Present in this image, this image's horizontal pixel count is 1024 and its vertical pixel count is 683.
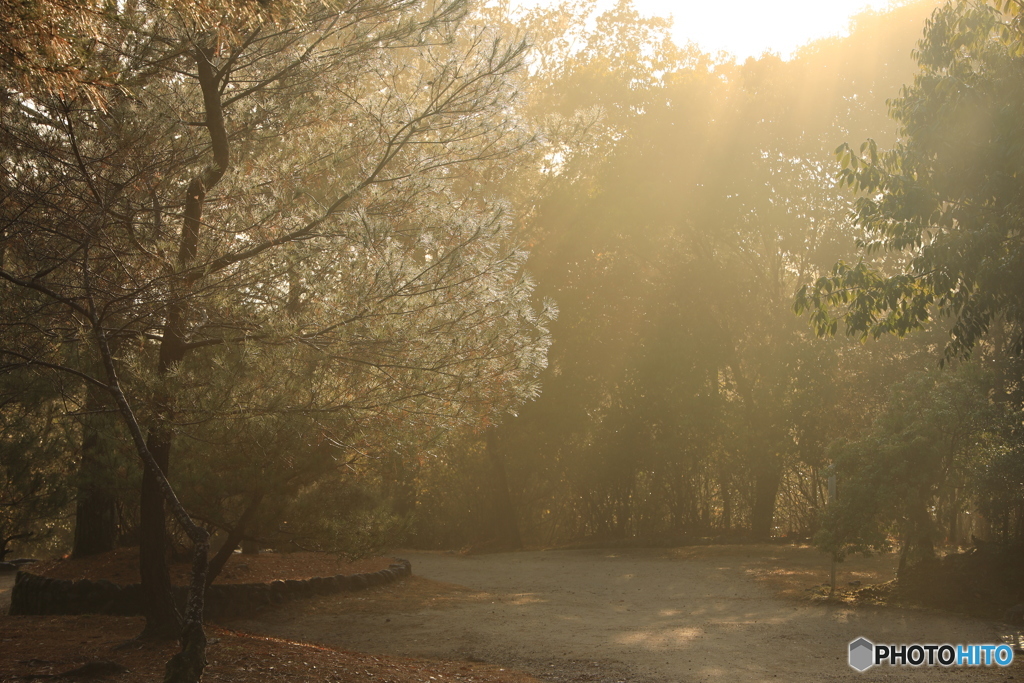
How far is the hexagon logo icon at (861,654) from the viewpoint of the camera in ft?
17.0

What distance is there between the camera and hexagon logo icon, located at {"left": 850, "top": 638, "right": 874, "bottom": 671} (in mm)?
5177

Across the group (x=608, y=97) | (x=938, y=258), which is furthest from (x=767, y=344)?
(x=938, y=258)

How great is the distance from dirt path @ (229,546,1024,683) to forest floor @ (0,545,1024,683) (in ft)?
0.06

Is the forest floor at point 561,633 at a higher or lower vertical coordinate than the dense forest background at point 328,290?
lower

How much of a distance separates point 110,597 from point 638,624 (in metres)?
5.13

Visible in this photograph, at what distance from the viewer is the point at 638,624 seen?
6867mm

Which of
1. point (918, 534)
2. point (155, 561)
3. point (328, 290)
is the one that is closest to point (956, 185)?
point (918, 534)

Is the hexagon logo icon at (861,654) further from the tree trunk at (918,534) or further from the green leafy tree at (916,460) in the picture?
the tree trunk at (918,534)

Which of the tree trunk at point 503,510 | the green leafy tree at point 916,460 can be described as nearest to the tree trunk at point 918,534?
the green leafy tree at point 916,460

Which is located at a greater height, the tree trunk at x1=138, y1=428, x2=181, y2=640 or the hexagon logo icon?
the tree trunk at x1=138, y1=428, x2=181, y2=640

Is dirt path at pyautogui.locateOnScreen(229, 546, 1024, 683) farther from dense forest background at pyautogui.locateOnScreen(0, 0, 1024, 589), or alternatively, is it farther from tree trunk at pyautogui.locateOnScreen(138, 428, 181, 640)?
tree trunk at pyautogui.locateOnScreen(138, 428, 181, 640)

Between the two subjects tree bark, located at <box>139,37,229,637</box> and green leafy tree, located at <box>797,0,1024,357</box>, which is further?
green leafy tree, located at <box>797,0,1024,357</box>

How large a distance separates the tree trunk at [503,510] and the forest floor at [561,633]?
438 centimetres

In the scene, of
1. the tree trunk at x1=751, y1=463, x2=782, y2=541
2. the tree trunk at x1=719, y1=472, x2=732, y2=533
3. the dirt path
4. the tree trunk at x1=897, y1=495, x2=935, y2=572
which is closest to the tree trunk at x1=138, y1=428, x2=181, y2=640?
the dirt path
